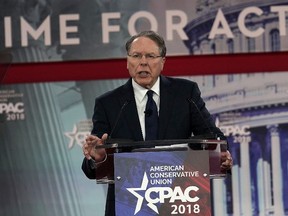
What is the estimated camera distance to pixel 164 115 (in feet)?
8.41

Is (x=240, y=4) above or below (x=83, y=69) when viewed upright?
above

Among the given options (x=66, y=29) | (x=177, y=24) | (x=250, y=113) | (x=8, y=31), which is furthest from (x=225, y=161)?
(x=8, y=31)

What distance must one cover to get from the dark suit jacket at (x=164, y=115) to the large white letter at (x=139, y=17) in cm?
174

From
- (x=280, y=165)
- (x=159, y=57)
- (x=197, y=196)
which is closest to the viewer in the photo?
(x=197, y=196)

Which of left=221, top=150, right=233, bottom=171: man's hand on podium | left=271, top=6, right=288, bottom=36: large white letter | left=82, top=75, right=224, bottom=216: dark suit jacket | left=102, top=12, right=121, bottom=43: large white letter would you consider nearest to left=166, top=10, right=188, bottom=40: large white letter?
left=102, top=12, right=121, bottom=43: large white letter

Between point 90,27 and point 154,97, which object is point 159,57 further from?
point 90,27

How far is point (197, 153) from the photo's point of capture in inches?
87.7

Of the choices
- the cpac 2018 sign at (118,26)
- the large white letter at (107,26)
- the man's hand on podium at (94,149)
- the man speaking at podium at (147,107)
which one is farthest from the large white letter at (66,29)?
the man's hand on podium at (94,149)

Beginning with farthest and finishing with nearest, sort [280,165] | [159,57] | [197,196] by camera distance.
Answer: [280,165] < [159,57] < [197,196]

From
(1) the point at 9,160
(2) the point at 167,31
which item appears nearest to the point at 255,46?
(2) the point at 167,31

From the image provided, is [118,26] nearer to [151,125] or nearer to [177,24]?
[177,24]

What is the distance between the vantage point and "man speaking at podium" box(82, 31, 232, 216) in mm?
2543

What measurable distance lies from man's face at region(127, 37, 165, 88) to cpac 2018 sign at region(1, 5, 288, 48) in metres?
1.83

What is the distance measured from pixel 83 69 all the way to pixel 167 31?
1.87ft
